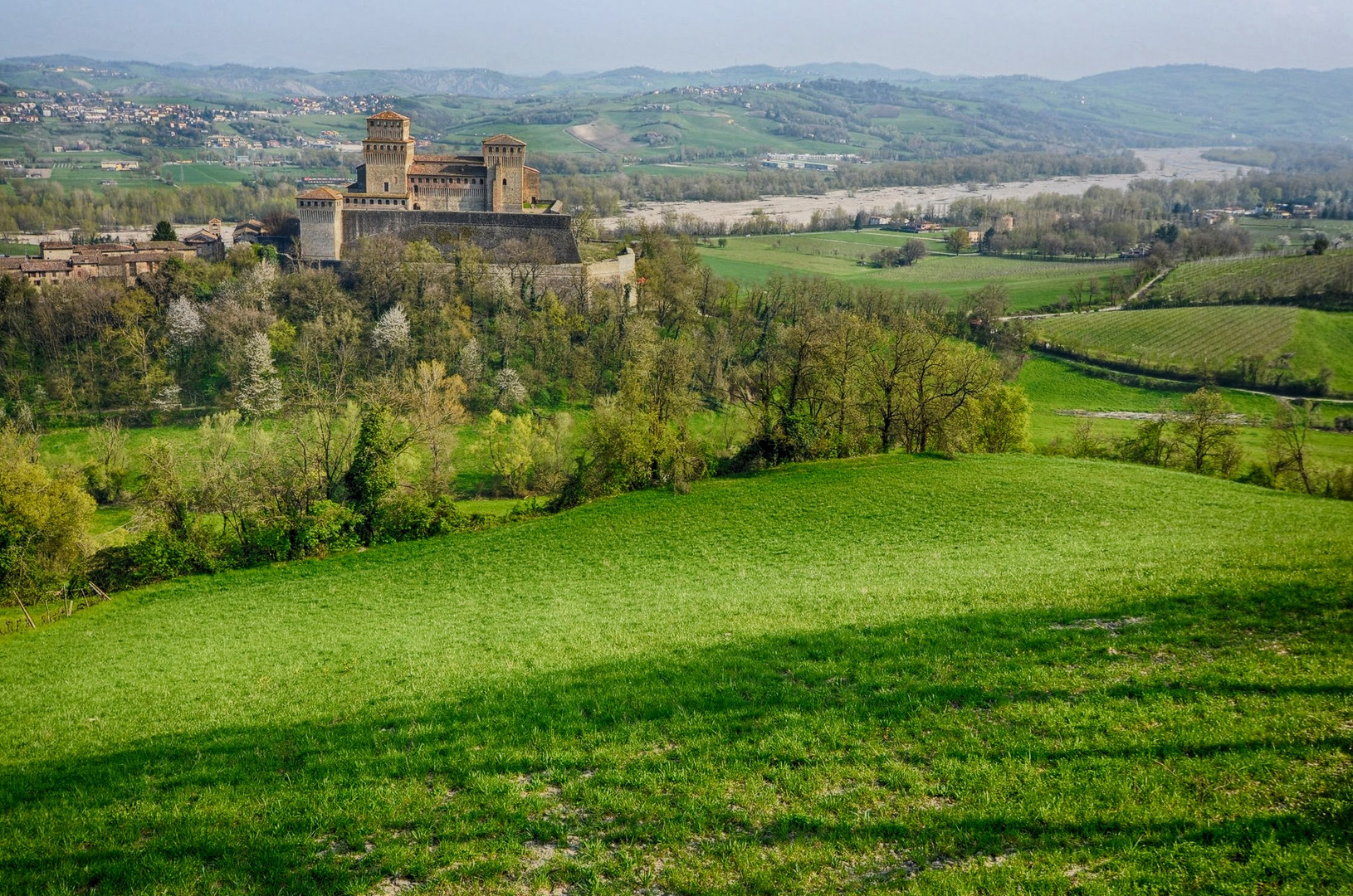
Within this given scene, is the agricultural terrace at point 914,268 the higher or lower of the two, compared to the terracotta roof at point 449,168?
lower

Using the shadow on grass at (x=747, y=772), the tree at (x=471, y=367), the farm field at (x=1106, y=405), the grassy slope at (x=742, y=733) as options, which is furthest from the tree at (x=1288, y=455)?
the tree at (x=471, y=367)

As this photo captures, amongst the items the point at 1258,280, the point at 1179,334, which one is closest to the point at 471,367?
the point at 1179,334

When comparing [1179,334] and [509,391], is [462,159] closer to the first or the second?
[509,391]

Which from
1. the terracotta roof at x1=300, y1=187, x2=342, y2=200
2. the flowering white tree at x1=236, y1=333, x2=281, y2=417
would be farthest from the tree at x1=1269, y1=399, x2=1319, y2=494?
the terracotta roof at x1=300, y1=187, x2=342, y2=200

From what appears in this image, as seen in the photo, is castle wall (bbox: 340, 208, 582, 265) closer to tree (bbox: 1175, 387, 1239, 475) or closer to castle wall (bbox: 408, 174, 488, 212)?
castle wall (bbox: 408, 174, 488, 212)

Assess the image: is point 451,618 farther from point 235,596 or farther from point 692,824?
point 692,824

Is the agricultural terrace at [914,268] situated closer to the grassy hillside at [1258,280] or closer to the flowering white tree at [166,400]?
the grassy hillside at [1258,280]
